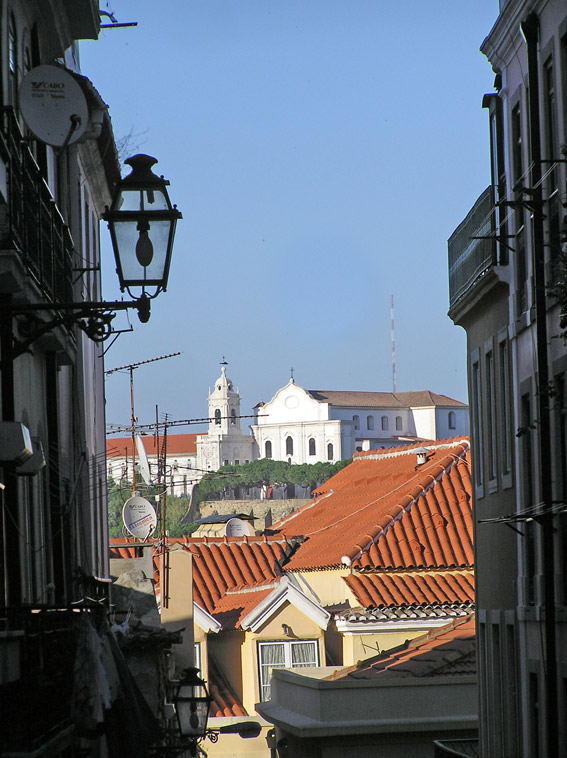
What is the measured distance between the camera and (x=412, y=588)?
26.7 meters

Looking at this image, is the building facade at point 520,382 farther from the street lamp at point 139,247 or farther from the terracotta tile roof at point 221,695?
the terracotta tile roof at point 221,695

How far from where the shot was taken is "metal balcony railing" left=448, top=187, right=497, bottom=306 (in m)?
16.8

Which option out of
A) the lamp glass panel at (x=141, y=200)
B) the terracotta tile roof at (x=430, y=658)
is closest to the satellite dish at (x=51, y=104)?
the lamp glass panel at (x=141, y=200)

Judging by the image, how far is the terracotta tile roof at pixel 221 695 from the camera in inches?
1027

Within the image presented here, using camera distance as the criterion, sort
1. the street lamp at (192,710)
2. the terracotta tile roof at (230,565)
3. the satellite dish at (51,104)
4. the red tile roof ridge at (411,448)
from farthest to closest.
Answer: the red tile roof ridge at (411,448) → the terracotta tile roof at (230,565) → the street lamp at (192,710) → the satellite dish at (51,104)

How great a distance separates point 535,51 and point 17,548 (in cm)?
804

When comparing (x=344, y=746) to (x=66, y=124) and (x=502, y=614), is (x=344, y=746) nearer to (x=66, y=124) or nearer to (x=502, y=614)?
(x=502, y=614)

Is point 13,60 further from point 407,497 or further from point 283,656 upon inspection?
point 407,497

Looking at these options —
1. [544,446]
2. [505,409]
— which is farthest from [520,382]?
[544,446]

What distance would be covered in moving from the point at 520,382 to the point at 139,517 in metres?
11.8

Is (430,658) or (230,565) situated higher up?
(230,565)

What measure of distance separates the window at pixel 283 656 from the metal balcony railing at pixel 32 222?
1682cm

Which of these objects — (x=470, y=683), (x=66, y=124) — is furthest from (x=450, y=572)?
(x=66, y=124)

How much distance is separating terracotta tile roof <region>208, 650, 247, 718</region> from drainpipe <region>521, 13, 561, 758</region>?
13362mm
